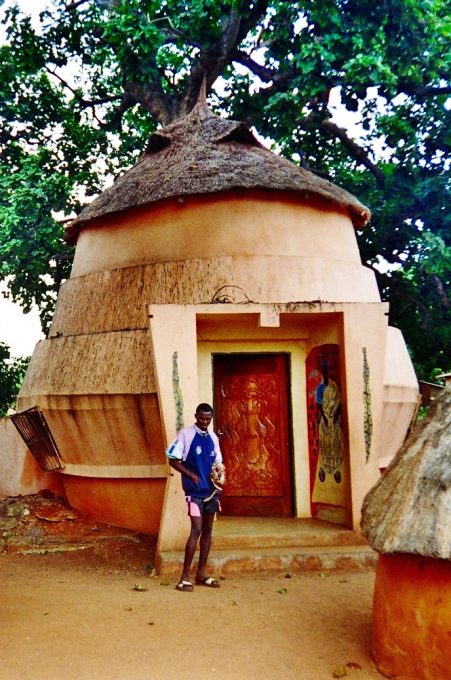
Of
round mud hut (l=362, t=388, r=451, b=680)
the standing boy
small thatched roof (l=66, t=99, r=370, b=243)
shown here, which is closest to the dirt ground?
round mud hut (l=362, t=388, r=451, b=680)

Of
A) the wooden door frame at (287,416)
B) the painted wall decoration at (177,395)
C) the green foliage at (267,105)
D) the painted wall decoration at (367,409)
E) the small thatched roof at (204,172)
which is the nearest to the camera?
the painted wall decoration at (177,395)

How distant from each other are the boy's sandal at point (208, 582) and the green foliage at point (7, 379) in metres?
10.5

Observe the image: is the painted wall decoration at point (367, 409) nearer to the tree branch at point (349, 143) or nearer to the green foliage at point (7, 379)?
the tree branch at point (349, 143)

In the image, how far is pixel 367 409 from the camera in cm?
729

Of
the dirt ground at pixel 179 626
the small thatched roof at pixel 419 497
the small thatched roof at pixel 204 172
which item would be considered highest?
the small thatched roof at pixel 204 172

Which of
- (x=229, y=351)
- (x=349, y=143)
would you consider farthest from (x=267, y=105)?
(x=229, y=351)

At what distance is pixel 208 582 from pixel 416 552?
9.96 ft

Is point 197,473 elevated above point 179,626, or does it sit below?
above

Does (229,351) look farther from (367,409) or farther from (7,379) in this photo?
(7,379)

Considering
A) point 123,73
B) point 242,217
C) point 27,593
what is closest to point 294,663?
point 27,593

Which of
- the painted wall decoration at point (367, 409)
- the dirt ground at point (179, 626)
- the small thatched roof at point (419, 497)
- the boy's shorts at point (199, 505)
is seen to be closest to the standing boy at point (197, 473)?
the boy's shorts at point (199, 505)

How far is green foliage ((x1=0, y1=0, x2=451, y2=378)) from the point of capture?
501 inches

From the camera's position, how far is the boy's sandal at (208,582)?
6.11 m

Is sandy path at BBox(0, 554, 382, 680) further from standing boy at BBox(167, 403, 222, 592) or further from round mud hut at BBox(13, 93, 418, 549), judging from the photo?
round mud hut at BBox(13, 93, 418, 549)
